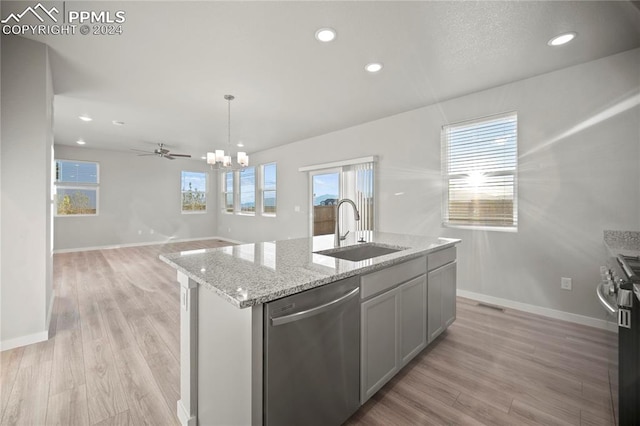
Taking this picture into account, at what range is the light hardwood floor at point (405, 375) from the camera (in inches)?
64.1

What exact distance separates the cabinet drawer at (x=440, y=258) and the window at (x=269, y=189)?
505cm

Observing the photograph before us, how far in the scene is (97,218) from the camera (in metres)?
7.21

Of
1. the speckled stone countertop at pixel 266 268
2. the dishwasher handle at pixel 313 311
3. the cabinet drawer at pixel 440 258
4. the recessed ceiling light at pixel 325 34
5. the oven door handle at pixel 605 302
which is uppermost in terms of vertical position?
the recessed ceiling light at pixel 325 34

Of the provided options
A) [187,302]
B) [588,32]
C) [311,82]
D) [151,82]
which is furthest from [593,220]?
[151,82]

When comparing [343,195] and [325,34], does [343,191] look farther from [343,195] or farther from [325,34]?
[325,34]

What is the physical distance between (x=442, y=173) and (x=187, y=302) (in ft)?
11.6

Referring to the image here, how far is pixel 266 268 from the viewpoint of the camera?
1503mm

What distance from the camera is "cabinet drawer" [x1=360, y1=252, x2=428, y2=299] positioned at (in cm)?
160

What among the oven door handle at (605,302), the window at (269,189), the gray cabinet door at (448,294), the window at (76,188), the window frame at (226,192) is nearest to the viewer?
the oven door handle at (605,302)

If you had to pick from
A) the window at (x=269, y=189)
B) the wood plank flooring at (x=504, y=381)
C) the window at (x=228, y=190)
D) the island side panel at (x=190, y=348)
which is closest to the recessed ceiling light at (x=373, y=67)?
the island side panel at (x=190, y=348)

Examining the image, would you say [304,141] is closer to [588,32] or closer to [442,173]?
[442,173]

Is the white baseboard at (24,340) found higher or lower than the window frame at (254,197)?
lower

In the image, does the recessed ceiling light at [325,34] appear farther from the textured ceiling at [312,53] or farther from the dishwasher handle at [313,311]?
the dishwasher handle at [313,311]

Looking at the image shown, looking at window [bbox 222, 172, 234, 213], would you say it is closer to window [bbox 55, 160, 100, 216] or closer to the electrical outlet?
window [bbox 55, 160, 100, 216]
